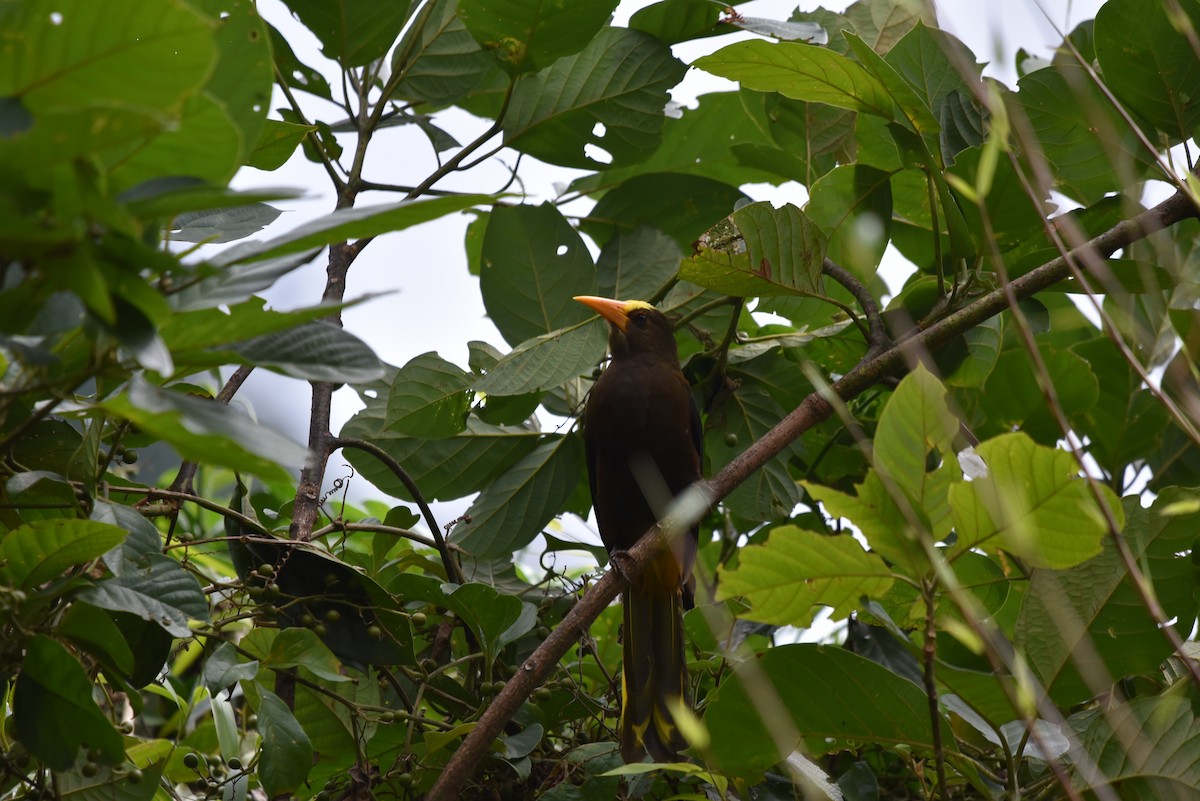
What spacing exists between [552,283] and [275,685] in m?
1.29

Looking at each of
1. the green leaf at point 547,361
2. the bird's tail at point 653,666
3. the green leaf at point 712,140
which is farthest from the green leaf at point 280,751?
the green leaf at point 712,140

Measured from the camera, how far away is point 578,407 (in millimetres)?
3193

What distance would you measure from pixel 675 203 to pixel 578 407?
2.22ft

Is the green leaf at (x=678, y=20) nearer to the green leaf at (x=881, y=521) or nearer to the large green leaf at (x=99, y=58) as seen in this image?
the green leaf at (x=881, y=521)

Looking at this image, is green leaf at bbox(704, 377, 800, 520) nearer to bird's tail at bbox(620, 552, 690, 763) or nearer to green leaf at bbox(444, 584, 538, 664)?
bird's tail at bbox(620, 552, 690, 763)

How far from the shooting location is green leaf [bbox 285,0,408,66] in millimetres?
2652

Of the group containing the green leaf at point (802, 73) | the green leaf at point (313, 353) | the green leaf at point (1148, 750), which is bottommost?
the green leaf at point (1148, 750)

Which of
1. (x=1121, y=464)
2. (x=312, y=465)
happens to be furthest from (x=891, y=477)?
(x=1121, y=464)

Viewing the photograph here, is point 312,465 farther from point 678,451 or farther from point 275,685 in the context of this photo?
point 678,451

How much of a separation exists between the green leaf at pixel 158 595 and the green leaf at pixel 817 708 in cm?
90

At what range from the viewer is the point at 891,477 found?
1400mm

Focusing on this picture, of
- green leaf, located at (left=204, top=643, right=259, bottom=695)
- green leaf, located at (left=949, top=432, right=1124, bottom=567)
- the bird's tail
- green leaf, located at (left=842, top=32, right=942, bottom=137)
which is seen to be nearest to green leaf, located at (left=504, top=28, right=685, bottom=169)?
green leaf, located at (left=842, top=32, right=942, bottom=137)

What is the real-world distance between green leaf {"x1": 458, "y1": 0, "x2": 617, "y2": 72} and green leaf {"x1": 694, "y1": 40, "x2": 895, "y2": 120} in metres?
0.53

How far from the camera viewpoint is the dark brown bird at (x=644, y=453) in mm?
3047
